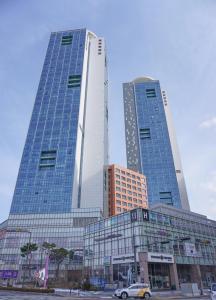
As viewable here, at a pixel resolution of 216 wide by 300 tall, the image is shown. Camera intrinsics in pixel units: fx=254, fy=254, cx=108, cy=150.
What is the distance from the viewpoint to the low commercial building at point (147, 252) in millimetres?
53250

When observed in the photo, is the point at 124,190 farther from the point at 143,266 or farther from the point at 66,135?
the point at 143,266

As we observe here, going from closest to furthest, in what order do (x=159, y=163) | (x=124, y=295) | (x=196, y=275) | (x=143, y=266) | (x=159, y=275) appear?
(x=124, y=295) → (x=143, y=266) → (x=159, y=275) → (x=196, y=275) → (x=159, y=163)

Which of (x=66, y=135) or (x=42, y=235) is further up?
(x=66, y=135)

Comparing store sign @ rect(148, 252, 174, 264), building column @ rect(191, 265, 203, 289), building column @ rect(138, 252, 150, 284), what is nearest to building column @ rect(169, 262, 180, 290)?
store sign @ rect(148, 252, 174, 264)

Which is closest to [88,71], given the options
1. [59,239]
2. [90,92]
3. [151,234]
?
[90,92]

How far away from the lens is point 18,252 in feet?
343

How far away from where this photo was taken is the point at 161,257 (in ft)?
179

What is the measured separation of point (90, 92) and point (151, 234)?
432ft

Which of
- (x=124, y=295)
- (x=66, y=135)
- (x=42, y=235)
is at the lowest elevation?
(x=124, y=295)

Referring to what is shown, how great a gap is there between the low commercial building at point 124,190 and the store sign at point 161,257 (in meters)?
74.7

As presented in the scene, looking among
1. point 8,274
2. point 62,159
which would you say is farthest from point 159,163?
point 8,274

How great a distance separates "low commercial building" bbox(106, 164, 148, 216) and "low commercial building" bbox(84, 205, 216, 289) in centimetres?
6495

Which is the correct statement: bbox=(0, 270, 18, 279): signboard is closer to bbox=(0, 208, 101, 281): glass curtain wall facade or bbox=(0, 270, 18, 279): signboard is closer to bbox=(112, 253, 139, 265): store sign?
bbox=(0, 208, 101, 281): glass curtain wall facade

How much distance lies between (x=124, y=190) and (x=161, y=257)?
3471 inches
